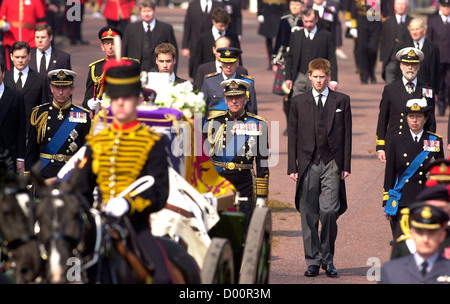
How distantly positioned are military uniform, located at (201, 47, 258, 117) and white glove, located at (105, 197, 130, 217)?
5.55 metres

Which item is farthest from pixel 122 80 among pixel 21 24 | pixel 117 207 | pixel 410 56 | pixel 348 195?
pixel 21 24

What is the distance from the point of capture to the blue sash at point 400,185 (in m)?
12.1

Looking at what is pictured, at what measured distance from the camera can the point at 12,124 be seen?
12.4 m

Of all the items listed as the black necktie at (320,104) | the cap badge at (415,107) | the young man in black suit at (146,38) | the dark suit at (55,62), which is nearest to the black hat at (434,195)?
the cap badge at (415,107)

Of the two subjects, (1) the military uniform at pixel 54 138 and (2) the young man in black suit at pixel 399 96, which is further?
(2) the young man in black suit at pixel 399 96

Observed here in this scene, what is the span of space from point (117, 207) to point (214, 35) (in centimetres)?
1084

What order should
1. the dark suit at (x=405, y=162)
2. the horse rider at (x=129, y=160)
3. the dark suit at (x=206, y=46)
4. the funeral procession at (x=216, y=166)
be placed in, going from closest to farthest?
1. the funeral procession at (x=216, y=166)
2. the horse rider at (x=129, y=160)
3. the dark suit at (x=405, y=162)
4. the dark suit at (x=206, y=46)

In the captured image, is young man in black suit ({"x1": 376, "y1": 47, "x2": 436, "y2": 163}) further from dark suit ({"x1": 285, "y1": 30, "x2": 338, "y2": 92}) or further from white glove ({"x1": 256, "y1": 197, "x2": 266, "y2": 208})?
dark suit ({"x1": 285, "y1": 30, "x2": 338, "y2": 92})

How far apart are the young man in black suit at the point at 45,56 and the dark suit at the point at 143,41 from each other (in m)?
2.28

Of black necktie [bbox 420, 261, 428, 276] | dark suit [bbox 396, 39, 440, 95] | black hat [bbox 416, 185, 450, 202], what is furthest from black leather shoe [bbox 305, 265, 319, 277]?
dark suit [bbox 396, 39, 440, 95]

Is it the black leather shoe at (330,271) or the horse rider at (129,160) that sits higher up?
the horse rider at (129,160)

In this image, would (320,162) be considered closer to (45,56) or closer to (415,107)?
(415,107)

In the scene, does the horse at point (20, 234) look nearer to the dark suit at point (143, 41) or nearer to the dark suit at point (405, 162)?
the dark suit at point (405, 162)

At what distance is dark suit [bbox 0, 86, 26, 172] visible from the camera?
40.1 ft
